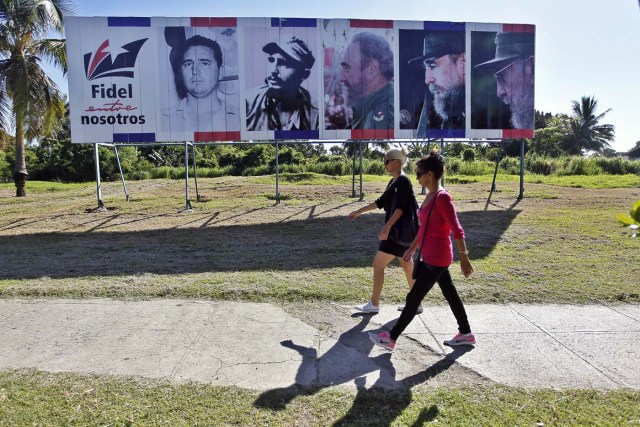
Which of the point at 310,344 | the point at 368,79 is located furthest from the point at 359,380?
the point at 368,79

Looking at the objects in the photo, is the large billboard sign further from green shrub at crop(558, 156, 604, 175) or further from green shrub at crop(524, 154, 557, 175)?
green shrub at crop(524, 154, 557, 175)

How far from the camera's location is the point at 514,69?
13.5 m

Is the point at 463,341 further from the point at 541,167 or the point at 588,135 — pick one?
the point at 588,135

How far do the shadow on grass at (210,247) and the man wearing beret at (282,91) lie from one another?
119 inches

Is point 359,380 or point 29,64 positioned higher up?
point 29,64

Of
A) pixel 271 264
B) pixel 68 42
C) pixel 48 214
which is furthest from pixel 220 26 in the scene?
pixel 271 264

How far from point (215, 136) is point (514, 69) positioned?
26.6ft

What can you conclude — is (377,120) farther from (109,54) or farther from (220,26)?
(109,54)

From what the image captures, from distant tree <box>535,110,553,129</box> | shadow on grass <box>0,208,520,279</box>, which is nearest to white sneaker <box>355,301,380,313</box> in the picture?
shadow on grass <box>0,208,520,279</box>

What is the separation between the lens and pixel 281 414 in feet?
10.1

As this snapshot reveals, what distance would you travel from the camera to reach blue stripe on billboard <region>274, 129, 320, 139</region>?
42.3 feet

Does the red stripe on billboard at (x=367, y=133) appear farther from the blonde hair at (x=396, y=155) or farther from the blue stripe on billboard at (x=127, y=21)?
the blonde hair at (x=396, y=155)

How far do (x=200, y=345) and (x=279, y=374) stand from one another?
0.89 m

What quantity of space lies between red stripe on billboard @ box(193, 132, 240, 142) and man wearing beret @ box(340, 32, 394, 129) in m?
2.99
